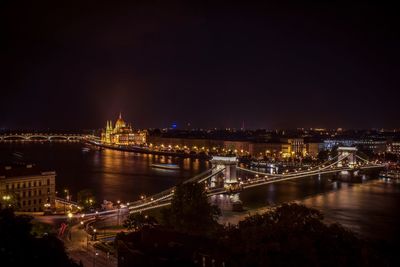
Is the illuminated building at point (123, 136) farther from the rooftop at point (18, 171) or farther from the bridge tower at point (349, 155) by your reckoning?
the rooftop at point (18, 171)

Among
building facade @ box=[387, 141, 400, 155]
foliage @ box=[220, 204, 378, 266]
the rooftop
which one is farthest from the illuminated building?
foliage @ box=[220, 204, 378, 266]

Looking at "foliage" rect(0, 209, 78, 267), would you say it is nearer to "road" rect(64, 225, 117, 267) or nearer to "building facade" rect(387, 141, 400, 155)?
"road" rect(64, 225, 117, 267)

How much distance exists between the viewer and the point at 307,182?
63.7 ft

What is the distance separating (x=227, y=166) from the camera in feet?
53.0

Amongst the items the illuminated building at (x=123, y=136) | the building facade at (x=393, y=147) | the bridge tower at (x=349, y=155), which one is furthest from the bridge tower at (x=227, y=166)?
the illuminated building at (x=123, y=136)

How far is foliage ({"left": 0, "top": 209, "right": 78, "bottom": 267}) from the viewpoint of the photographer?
4004 mm

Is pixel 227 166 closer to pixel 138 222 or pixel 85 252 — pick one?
pixel 138 222

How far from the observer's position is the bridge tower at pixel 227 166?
15.8 metres

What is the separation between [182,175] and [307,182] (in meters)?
5.66

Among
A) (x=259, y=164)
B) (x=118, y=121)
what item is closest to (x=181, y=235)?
(x=259, y=164)

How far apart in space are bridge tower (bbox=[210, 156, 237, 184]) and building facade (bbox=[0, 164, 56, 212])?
6081mm

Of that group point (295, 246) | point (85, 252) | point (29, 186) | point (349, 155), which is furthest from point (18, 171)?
point (349, 155)

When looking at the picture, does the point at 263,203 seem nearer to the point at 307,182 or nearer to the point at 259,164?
the point at 307,182

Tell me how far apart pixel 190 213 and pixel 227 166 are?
306 inches
